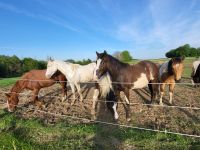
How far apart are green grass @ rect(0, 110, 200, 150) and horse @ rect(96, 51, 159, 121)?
1.35 meters

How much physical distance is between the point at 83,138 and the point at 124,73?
2498mm

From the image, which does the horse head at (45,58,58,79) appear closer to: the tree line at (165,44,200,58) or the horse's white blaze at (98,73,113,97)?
the horse's white blaze at (98,73,113,97)

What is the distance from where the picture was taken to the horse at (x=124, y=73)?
5882 millimetres

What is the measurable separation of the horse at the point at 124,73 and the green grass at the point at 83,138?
4.42ft

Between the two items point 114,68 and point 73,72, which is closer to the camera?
point 114,68

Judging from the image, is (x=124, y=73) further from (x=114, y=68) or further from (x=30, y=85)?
(x=30, y=85)

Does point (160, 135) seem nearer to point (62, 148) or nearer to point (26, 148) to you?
point (62, 148)

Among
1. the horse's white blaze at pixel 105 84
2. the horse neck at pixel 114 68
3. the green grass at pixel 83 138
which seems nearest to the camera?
the green grass at pixel 83 138

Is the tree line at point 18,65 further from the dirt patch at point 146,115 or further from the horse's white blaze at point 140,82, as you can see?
the horse's white blaze at point 140,82

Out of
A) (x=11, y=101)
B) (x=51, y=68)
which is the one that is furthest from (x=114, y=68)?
(x=11, y=101)

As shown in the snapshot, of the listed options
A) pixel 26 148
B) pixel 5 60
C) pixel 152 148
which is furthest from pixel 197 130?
pixel 5 60

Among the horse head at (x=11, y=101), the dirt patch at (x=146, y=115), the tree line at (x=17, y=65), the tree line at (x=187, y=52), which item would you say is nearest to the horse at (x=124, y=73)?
the dirt patch at (x=146, y=115)

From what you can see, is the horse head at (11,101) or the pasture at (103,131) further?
the horse head at (11,101)

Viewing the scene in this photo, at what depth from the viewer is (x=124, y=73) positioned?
20.2 feet
